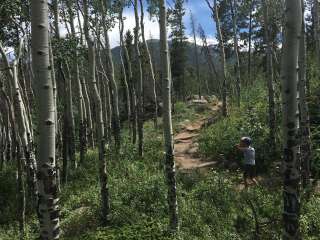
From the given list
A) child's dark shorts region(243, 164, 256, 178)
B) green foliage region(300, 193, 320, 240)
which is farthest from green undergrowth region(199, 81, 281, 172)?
green foliage region(300, 193, 320, 240)

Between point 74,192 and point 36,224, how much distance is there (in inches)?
87.1

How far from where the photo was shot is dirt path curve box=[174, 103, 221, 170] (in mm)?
17797

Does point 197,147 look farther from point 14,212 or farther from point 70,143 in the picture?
point 14,212

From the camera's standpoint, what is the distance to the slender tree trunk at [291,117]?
6867 millimetres

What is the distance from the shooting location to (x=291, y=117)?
22.7ft

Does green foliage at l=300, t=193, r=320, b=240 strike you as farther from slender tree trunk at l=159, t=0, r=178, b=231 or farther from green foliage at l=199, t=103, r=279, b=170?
green foliage at l=199, t=103, r=279, b=170

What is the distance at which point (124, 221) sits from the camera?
40.4ft

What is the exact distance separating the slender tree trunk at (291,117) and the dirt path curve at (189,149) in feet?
32.8

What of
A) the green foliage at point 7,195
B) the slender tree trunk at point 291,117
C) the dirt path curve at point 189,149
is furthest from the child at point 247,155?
the green foliage at point 7,195

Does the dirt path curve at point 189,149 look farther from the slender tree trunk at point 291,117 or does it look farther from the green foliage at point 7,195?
the slender tree trunk at point 291,117

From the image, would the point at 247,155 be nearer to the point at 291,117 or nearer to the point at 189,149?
the point at 291,117

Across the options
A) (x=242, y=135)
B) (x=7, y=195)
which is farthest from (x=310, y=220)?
(x=7, y=195)

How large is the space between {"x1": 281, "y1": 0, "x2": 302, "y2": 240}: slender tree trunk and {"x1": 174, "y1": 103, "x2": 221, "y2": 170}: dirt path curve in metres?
9.99

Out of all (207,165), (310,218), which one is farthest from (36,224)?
(310,218)
